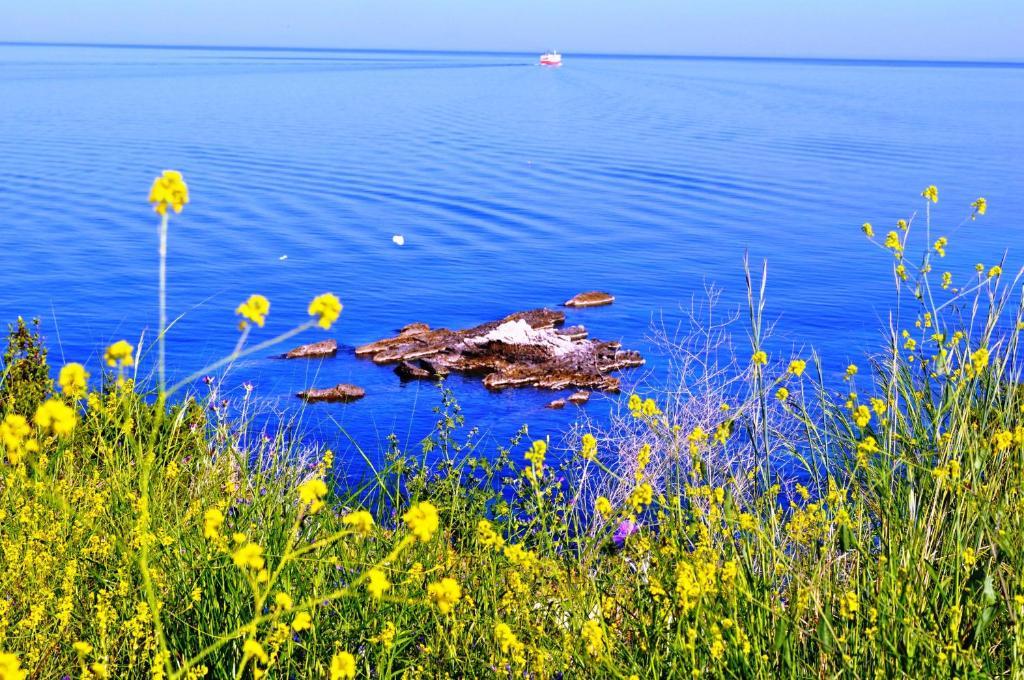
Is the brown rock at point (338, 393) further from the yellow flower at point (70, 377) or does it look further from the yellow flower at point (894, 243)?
the yellow flower at point (70, 377)

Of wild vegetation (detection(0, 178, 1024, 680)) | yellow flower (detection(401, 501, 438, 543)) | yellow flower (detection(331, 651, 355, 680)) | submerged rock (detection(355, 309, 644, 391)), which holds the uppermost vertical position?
yellow flower (detection(401, 501, 438, 543))

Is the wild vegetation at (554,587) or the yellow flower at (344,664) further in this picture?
the wild vegetation at (554,587)

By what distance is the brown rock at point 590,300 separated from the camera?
34.2 m

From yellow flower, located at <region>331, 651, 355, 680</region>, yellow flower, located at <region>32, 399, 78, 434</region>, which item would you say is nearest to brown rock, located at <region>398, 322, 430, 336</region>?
yellow flower, located at <region>331, 651, 355, 680</region>

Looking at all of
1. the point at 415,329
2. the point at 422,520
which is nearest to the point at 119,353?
the point at 422,520

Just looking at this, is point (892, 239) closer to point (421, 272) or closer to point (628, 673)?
point (628, 673)

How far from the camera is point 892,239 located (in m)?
6.51

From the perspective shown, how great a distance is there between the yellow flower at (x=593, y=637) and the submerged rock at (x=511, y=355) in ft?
71.0

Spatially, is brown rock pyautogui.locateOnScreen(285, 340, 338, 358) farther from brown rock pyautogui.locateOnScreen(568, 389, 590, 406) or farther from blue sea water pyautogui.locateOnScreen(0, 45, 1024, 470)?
brown rock pyautogui.locateOnScreen(568, 389, 590, 406)

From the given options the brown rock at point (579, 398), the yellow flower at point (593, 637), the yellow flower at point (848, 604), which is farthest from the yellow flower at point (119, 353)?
the brown rock at point (579, 398)

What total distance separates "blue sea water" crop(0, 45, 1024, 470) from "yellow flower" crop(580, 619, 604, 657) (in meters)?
3.36

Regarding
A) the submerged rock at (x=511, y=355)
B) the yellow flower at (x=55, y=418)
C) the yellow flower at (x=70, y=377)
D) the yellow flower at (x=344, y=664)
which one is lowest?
the submerged rock at (x=511, y=355)

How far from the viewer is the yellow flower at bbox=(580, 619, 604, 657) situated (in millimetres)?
3643

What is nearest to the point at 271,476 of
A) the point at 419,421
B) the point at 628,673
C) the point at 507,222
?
the point at 628,673
